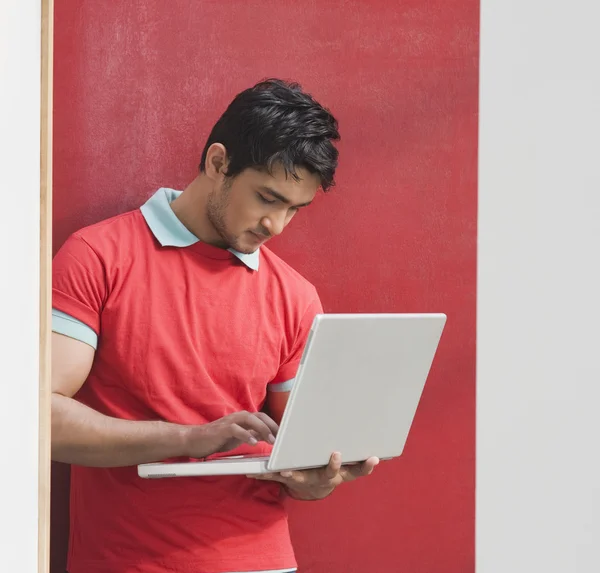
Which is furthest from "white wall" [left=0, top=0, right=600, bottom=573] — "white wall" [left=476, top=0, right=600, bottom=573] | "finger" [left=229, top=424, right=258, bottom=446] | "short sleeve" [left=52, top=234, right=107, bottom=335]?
"short sleeve" [left=52, top=234, right=107, bottom=335]

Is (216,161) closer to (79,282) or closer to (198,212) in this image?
(198,212)

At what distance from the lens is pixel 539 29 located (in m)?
2.62

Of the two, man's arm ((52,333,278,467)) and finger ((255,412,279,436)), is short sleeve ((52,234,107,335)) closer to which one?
man's arm ((52,333,278,467))

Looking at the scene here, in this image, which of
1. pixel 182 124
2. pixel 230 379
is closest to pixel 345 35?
pixel 182 124

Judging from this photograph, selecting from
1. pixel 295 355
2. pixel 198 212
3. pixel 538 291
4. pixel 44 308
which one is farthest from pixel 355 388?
pixel 538 291

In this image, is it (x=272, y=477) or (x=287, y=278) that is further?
(x=287, y=278)

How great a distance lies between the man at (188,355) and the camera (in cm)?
183

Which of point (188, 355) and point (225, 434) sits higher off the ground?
point (188, 355)

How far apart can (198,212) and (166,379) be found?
1.21 feet

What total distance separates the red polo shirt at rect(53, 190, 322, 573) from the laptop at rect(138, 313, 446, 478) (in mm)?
151

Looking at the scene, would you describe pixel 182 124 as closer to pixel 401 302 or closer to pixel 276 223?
pixel 276 223

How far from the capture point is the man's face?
1.93m

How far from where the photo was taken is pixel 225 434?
1.78 metres
